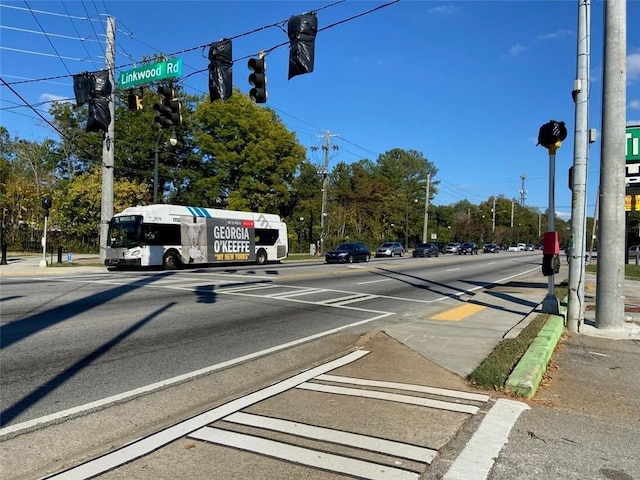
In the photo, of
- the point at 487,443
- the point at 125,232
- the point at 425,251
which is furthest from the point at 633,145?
the point at 425,251

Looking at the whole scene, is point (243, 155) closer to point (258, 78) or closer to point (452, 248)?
point (452, 248)

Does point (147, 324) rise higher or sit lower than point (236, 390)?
higher

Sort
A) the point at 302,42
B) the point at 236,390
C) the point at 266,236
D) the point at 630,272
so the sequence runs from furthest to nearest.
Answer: the point at 266,236 < the point at 630,272 < the point at 302,42 < the point at 236,390

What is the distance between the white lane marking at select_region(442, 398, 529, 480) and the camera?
3697mm

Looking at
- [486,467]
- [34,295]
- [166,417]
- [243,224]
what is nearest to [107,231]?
[243,224]

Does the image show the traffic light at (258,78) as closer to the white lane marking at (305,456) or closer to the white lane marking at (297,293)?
the white lane marking at (297,293)

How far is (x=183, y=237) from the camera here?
27.7 meters

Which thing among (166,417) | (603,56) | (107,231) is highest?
(603,56)

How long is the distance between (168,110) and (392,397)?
1255cm

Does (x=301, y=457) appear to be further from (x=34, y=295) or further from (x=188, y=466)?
(x=34, y=295)

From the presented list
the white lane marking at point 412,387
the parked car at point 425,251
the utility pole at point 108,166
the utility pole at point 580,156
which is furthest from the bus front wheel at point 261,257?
the white lane marking at point 412,387

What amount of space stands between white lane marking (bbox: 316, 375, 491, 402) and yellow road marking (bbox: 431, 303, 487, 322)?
5199 mm

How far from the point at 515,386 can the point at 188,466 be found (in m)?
3.60

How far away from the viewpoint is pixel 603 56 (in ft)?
31.9
